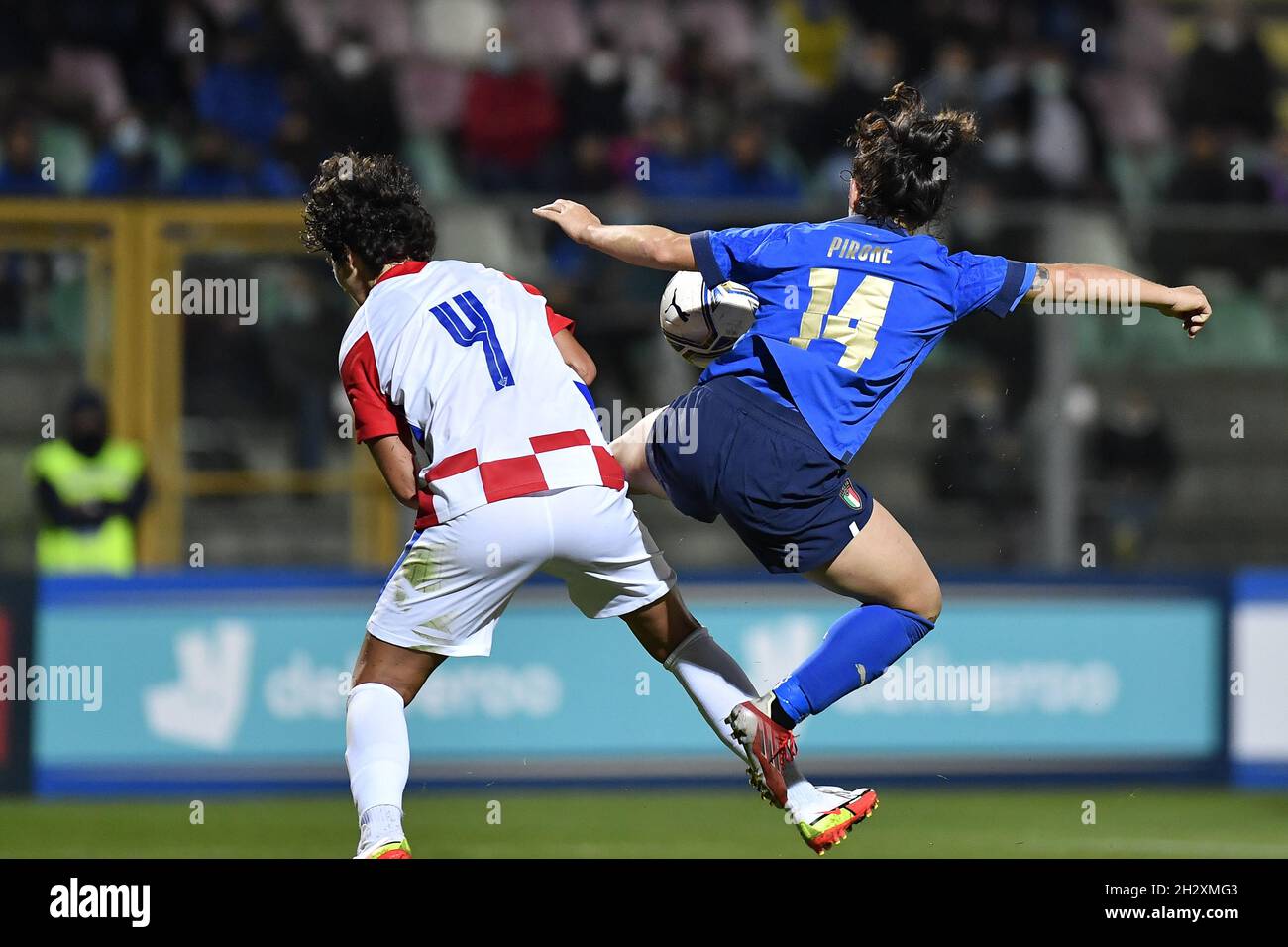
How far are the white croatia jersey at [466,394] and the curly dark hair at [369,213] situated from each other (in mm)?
212

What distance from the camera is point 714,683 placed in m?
5.55

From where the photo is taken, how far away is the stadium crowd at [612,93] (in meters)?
11.6

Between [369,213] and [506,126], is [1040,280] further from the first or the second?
[506,126]

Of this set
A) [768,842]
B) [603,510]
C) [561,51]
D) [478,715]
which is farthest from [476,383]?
[561,51]

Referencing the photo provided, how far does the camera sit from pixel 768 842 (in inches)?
298

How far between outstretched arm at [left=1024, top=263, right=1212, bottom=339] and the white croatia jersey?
4.53ft

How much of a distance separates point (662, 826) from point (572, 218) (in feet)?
12.0

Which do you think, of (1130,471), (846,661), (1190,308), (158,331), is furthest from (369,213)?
(1130,471)

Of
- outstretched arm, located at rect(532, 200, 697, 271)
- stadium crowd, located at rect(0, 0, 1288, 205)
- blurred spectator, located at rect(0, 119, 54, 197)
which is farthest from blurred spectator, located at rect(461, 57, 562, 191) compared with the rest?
outstretched arm, located at rect(532, 200, 697, 271)

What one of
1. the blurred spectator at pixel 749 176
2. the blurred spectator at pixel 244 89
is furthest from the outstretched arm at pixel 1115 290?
the blurred spectator at pixel 244 89

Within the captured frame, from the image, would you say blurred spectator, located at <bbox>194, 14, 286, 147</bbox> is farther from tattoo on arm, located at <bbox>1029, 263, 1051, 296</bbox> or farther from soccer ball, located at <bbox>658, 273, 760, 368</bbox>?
tattoo on arm, located at <bbox>1029, 263, 1051, 296</bbox>

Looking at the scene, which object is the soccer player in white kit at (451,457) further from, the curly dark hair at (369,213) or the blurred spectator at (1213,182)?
the blurred spectator at (1213,182)

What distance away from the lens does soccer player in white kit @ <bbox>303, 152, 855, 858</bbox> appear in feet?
16.4
